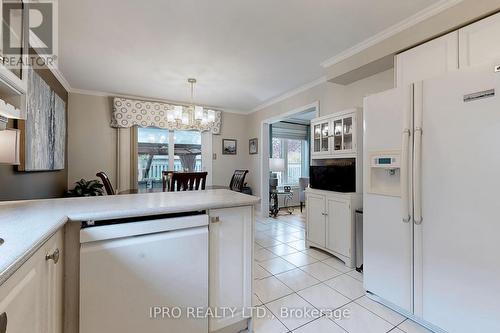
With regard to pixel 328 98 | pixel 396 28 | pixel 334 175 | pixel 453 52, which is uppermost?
pixel 396 28

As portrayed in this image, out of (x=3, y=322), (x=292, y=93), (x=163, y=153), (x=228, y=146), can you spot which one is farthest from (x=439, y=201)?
(x=163, y=153)

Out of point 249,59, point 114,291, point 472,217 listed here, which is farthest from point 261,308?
point 249,59

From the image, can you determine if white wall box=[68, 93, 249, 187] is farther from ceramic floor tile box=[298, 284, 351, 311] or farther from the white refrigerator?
the white refrigerator

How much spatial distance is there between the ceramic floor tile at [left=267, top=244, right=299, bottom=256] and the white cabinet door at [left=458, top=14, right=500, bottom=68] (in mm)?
2591

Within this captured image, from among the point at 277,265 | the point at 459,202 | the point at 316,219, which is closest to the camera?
the point at 459,202

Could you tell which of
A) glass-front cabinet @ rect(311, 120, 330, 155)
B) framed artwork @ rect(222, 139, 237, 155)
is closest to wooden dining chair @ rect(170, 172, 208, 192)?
glass-front cabinet @ rect(311, 120, 330, 155)

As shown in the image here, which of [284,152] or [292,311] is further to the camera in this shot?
[284,152]

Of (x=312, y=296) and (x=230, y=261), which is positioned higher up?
(x=230, y=261)

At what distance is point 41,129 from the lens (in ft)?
8.05

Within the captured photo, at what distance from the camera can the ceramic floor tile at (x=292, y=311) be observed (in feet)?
5.47

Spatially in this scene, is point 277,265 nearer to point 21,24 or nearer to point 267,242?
point 267,242

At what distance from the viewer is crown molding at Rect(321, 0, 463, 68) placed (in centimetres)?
176

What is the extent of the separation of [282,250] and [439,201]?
78.1 inches

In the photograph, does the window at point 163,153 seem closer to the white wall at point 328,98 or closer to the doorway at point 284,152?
the white wall at point 328,98
